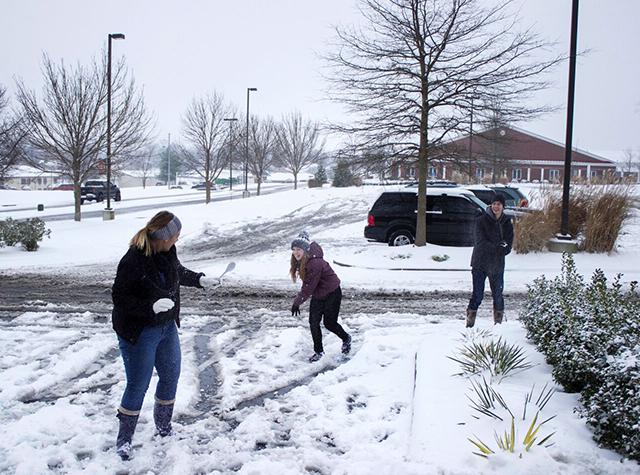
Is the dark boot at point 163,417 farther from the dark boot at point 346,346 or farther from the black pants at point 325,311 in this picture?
the dark boot at point 346,346

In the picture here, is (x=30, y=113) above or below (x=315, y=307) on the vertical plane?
above

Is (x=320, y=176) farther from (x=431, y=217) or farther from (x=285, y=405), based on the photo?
(x=285, y=405)

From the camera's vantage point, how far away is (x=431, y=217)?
15.7m

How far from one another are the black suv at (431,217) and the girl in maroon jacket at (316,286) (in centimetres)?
927

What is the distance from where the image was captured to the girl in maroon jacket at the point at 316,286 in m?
6.40

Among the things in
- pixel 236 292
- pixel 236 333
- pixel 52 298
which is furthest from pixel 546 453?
pixel 52 298

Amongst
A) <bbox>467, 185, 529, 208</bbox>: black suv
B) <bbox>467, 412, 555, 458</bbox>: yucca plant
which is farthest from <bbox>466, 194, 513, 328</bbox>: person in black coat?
<bbox>467, 185, 529, 208</bbox>: black suv

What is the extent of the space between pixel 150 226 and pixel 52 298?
6706mm

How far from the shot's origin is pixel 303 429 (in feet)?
15.7

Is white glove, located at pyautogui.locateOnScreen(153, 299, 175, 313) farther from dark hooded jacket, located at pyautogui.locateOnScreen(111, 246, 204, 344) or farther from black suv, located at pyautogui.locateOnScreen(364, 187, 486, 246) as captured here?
black suv, located at pyautogui.locateOnScreen(364, 187, 486, 246)

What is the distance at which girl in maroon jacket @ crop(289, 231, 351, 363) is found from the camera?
6.40 metres

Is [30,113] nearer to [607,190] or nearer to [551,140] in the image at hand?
[607,190]

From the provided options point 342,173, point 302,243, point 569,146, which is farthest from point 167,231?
point 569,146

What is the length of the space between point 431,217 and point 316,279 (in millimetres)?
9810
